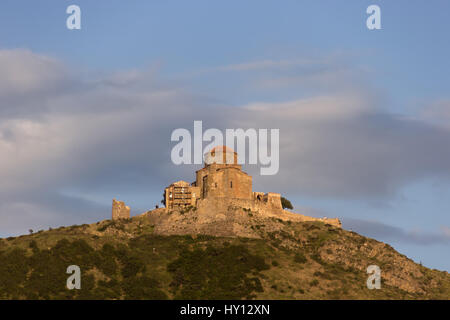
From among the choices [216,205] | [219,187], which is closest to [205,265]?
[216,205]

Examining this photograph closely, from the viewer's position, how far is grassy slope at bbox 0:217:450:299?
438ft

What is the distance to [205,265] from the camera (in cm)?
14025

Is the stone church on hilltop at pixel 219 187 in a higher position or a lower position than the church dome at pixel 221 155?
lower

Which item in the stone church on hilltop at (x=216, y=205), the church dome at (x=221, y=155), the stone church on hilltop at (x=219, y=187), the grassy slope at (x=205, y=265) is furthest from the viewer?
the church dome at (x=221, y=155)

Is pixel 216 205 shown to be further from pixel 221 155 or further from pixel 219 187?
pixel 221 155

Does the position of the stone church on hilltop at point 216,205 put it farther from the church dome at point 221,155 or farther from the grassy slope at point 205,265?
the grassy slope at point 205,265

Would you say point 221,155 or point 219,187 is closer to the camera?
point 219,187

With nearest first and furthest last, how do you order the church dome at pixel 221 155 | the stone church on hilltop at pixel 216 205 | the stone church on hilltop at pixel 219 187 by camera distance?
1. the stone church on hilltop at pixel 216 205
2. the stone church on hilltop at pixel 219 187
3. the church dome at pixel 221 155

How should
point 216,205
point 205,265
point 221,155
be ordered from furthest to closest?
point 221,155, point 216,205, point 205,265

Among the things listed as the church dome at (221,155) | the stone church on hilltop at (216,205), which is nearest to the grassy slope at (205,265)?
the stone church on hilltop at (216,205)

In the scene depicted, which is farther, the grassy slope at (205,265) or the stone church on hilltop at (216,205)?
the stone church on hilltop at (216,205)

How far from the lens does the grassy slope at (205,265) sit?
5261 inches
